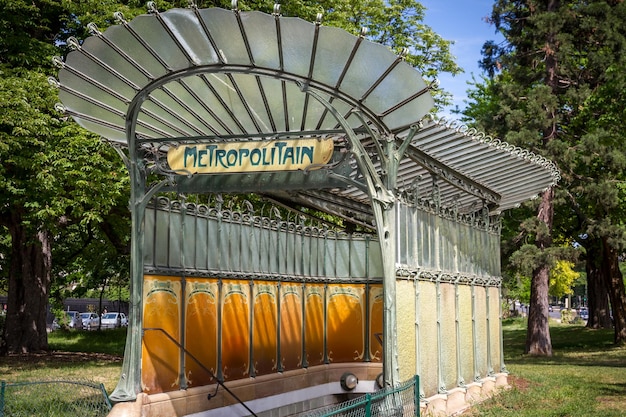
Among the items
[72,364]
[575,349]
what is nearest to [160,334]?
[72,364]

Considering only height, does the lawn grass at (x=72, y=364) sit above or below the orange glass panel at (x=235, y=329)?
below

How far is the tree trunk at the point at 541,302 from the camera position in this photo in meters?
29.6

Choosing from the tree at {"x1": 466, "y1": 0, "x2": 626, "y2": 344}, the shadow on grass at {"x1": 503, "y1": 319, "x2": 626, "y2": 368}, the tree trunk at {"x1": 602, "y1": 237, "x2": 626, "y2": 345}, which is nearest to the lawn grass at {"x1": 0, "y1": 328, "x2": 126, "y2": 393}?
the shadow on grass at {"x1": 503, "y1": 319, "x2": 626, "y2": 368}

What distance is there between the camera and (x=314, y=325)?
1587 cm

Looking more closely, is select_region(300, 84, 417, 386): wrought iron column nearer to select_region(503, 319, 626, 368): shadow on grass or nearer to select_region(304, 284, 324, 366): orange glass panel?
select_region(304, 284, 324, 366): orange glass panel

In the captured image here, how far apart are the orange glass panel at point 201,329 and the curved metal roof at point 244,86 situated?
5.60 ft

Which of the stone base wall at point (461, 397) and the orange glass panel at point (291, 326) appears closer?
the stone base wall at point (461, 397)

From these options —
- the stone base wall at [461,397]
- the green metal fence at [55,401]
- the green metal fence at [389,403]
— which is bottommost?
the stone base wall at [461,397]

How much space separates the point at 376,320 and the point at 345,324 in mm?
639

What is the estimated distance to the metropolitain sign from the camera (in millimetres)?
10797

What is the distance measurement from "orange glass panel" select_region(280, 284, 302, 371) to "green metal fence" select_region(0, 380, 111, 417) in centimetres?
345

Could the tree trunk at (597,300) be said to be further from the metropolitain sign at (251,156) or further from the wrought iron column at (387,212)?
the metropolitain sign at (251,156)

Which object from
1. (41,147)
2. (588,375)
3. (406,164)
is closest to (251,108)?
(406,164)

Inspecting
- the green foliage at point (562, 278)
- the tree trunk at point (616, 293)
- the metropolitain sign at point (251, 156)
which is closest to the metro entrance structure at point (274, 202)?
the metropolitain sign at point (251, 156)
